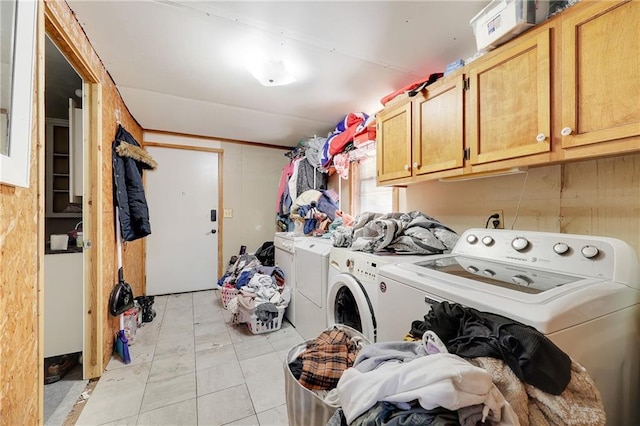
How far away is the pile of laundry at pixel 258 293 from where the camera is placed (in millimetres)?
2357

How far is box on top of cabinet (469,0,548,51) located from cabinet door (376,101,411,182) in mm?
552

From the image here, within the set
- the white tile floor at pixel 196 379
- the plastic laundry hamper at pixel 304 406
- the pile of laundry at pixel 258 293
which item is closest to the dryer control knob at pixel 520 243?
the plastic laundry hamper at pixel 304 406

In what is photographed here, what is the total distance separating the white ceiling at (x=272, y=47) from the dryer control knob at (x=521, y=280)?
133 cm

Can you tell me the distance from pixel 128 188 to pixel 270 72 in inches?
63.3

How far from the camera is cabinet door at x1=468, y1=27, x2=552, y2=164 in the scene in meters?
1.06

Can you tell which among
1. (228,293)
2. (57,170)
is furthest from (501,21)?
Result: (57,170)

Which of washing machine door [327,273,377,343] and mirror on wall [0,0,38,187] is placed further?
washing machine door [327,273,377,343]

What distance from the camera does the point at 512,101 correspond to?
1172 mm

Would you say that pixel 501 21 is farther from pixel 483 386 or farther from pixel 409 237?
pixel 483 386

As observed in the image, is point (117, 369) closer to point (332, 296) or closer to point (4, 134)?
point (332, 296)

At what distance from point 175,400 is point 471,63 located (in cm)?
259

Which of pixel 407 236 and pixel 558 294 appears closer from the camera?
pixel 558 294

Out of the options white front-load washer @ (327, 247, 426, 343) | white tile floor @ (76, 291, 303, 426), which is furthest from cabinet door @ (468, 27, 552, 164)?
white tile floor @ (76, 291, 303, 426)

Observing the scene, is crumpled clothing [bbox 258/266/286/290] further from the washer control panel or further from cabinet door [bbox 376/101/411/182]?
the washer control panel
